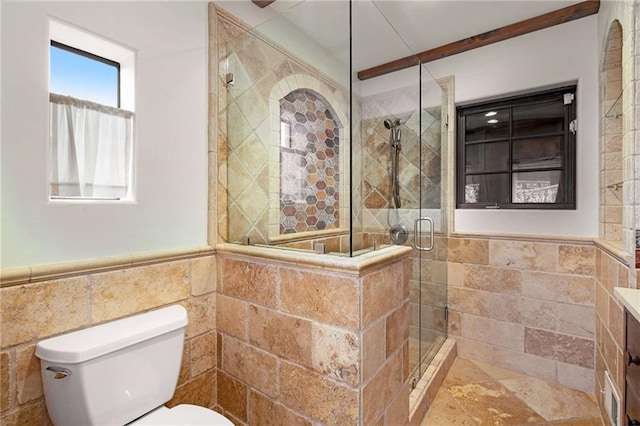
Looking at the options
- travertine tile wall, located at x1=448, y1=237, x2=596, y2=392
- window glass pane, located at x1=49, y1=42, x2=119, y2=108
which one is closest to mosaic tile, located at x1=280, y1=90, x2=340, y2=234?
window glass pane, located at x1=49, y1=42, x2=119, y2=108

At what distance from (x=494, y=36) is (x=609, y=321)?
2.12m

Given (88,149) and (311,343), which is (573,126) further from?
(88,149)

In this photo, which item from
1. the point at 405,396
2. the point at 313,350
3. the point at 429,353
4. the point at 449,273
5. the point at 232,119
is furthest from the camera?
the point at 449,273

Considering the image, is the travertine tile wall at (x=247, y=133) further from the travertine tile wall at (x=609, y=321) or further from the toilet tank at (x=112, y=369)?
the travertine tile wall at (x=609, y=321)

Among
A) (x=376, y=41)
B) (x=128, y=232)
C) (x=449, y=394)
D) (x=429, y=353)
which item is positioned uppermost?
(x=376, y=41)

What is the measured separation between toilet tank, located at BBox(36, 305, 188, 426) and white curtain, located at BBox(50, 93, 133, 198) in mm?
597

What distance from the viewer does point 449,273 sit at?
2.59 metres

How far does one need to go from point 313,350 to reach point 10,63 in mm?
1590

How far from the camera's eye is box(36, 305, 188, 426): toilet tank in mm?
1054

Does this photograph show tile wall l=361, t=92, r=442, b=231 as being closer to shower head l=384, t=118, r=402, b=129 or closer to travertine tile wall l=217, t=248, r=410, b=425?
shower head l=384, t=118, r=402, b=129

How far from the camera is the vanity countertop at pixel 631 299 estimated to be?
3.65ft

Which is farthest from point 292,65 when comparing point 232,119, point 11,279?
point 11,279

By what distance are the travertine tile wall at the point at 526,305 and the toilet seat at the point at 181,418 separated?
2.08 m

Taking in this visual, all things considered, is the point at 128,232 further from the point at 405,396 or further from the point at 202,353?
the point at 405,396
